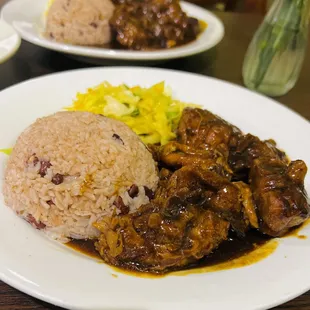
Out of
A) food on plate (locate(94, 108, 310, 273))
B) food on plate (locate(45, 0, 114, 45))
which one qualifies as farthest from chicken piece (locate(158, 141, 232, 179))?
food on plate (locate(45, 0, 114, 45))

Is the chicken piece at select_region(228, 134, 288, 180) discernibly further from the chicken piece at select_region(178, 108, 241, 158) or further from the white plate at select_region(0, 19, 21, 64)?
the white plate at select_region(0, 19, 21, 64)

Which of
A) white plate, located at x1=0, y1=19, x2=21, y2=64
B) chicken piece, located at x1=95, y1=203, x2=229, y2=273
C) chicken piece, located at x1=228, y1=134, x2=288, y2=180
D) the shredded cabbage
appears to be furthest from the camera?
white plate, located at x1=0, y1=19, x2=21, y2=64

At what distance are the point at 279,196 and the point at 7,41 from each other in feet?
7.69

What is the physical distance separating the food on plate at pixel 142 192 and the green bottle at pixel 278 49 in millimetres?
1073

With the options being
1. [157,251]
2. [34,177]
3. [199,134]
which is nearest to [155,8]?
[199,134]

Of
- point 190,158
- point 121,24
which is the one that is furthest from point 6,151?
point 121,24

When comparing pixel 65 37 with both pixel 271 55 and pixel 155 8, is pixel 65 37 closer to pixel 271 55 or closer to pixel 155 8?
pixel 155 8

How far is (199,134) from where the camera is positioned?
2.54 meters

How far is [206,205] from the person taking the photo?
2064mm

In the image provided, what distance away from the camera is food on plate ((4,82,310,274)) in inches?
73.6

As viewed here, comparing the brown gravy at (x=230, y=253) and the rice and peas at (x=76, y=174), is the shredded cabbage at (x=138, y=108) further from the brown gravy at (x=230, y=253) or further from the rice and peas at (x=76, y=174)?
the brown gravy at (x=230, y=253)

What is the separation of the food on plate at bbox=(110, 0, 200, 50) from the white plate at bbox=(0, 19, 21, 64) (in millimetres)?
935

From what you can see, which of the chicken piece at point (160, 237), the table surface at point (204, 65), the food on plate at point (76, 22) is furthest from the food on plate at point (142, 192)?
the food on plate at point (76, 22)

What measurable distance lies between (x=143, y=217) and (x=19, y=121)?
111cm
